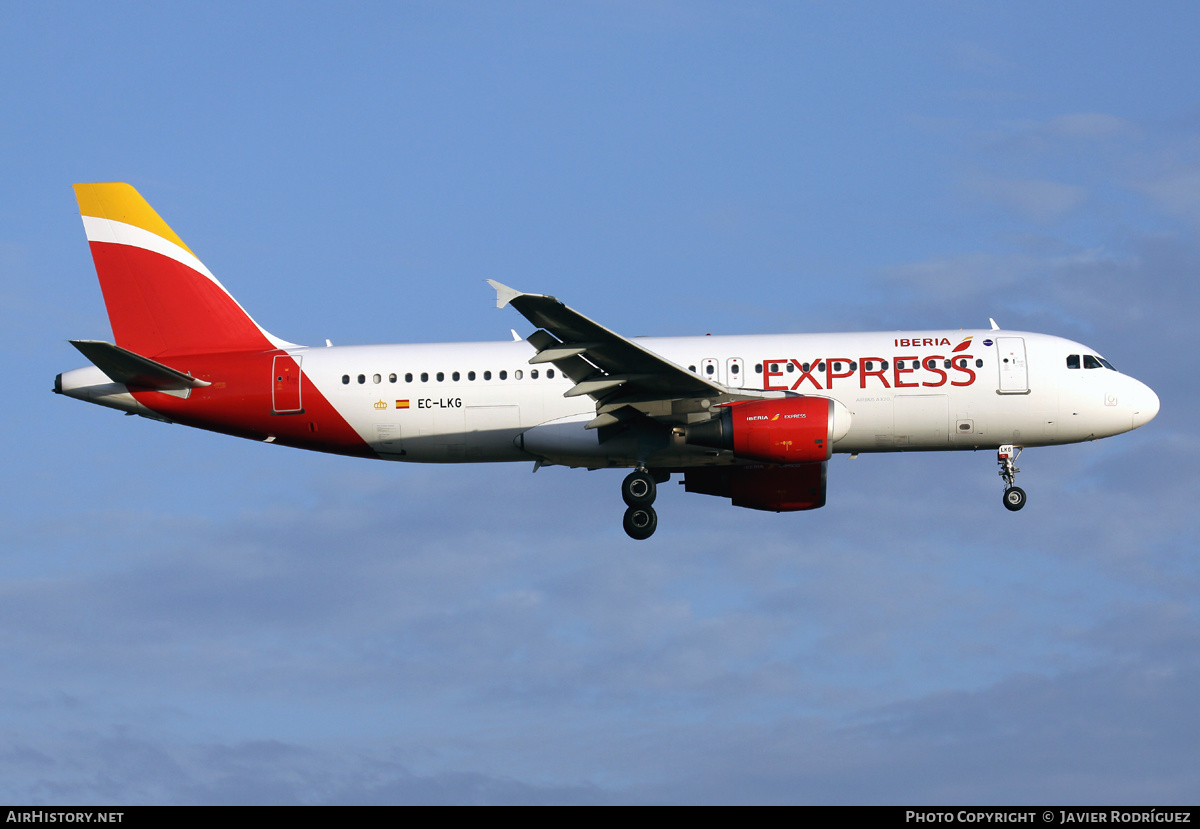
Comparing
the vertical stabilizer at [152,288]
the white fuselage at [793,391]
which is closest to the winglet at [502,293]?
the white fuselage at [793,391]

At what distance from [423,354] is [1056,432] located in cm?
1695

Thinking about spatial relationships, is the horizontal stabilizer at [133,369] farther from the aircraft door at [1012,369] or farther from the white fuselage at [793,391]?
the aircraft door at [1012,369]

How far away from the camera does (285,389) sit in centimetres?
3728

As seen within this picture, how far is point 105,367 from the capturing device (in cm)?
3578

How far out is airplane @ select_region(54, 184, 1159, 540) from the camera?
34594 millimetres

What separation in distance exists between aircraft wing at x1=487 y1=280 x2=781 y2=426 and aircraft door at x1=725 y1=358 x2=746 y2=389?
40 cm

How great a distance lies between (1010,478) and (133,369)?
23346 mm

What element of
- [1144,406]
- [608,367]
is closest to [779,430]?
[608,367]

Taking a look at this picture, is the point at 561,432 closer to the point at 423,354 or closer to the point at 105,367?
the point at 423,354

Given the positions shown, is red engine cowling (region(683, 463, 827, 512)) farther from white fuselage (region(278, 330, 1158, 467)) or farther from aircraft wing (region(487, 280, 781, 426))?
aircraft wing (region(487, 280, 781, 426))

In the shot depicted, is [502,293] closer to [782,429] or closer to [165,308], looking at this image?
[782,429]

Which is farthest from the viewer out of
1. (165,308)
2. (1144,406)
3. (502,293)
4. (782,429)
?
(165,308)

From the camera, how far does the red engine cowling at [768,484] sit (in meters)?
38.4

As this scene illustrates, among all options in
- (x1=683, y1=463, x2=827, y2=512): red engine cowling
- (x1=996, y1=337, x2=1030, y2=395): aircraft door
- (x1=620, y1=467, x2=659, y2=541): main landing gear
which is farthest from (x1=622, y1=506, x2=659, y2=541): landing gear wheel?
(x1=996, y1=337, x2=1030, y2=395): aircraft door
